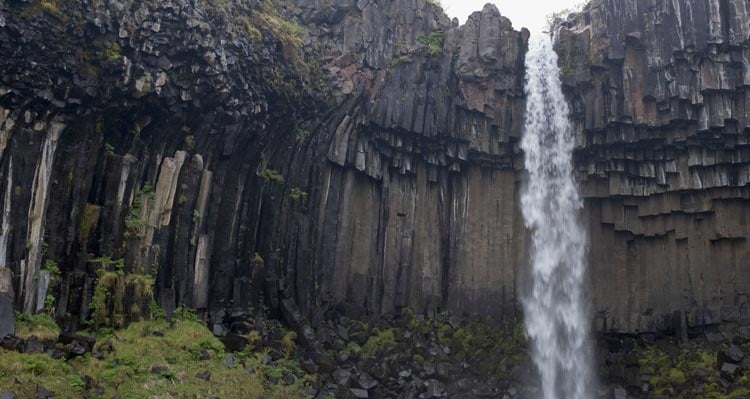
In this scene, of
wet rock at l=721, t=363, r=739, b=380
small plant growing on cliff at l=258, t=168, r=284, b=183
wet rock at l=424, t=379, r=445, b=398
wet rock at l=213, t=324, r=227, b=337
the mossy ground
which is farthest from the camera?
small plant growing on cliff at l=258, t=168, r=284, b=183

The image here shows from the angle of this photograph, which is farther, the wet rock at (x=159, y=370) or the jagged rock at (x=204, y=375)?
the jagged rock at (x=204, y=375)

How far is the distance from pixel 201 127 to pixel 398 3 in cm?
1098

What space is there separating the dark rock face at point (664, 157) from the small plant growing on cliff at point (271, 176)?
467 inches

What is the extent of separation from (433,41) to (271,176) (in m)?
9.15

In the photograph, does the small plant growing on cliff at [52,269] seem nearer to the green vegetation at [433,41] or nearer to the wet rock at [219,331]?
the wet rock at [219,331]

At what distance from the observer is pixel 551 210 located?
2930cm

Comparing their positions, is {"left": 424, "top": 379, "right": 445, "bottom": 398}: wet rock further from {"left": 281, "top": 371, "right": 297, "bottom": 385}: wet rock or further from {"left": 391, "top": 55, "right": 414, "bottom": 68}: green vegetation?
{"left": 391, "top": 55, "right": 414, "bottom": 68}: green vegetation

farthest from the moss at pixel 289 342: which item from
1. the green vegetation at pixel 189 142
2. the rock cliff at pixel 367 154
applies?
the green vegetation at pixel 189 142

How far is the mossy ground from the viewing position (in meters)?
16.2

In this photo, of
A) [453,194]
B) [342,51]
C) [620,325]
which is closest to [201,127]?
[342,51]

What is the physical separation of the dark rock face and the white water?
1.88 ft

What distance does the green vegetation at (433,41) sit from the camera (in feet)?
95.9

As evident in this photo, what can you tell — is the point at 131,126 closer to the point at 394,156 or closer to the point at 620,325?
the point at 394,156

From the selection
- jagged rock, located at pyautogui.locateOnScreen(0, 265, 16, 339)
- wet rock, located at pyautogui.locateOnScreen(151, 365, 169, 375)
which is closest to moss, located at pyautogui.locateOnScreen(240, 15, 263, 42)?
jagged rock, located at pyautogui.locateOnScreen(0, 265, 16, 339)
